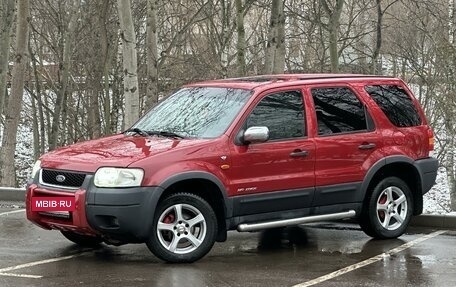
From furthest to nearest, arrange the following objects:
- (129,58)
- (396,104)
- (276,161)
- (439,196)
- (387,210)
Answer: (439,196), (129,58), (396,104), (387,210), (276,161)

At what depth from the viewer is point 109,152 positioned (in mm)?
7980

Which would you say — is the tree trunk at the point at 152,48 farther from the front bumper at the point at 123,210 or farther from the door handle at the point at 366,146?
the front bumper at the point at 123,210

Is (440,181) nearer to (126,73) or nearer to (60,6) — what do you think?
(60,6)

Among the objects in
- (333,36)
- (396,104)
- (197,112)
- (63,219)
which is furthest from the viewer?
(333,36)

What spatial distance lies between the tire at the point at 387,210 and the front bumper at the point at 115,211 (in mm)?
2719

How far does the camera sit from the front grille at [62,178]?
307 inches

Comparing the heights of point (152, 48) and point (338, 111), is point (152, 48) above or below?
above

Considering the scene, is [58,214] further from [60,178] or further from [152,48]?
[152,48]

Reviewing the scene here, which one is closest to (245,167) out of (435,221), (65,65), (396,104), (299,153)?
(299,153)

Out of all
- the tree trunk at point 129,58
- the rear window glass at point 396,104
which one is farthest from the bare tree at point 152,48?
the rear window glass at point 396,104

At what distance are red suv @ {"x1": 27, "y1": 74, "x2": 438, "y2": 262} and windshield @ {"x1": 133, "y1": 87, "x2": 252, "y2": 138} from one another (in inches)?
0.6

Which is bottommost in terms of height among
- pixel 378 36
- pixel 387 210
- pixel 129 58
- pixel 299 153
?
pixel 387 210

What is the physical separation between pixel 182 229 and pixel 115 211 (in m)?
0.72

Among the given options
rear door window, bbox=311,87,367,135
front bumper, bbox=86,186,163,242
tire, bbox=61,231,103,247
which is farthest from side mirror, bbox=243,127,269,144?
tire, bbox=61,231,103,247
